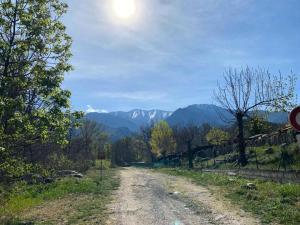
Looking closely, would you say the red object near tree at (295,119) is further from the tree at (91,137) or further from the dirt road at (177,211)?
the tree at (91,137)

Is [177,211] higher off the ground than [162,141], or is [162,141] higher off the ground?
[162,141]

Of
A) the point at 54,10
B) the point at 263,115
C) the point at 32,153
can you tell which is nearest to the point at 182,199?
the point at 54,10

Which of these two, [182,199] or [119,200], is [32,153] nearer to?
[119,200]

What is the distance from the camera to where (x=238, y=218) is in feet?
46.4

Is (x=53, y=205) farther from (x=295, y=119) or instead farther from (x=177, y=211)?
(x=295, y=119)

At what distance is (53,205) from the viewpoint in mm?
20375

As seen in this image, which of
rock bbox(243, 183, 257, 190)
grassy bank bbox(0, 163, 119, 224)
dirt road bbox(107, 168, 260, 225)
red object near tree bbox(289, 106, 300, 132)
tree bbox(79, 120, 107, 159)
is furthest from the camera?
tree bbox(79, 120, 107, 159)

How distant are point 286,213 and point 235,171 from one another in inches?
704

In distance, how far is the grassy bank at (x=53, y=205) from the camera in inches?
637

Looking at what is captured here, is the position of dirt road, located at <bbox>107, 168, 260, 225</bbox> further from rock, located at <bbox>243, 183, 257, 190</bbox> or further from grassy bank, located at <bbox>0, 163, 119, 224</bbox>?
rock, located at <bbox>243, 183, 257, 190</bbox>

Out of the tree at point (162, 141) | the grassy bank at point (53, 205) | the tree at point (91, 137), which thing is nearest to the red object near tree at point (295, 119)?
the grassy bank at point (53, 205)

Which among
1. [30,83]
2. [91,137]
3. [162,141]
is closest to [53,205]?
[30,83]

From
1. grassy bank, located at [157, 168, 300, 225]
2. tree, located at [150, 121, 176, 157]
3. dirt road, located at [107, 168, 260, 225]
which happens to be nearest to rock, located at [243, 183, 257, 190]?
grassy bank, located at [157, 168, 300, 225]

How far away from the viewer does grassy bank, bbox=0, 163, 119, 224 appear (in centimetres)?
1617
